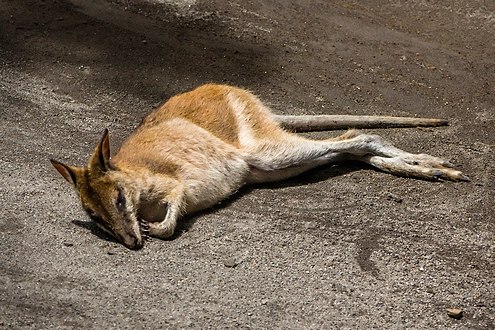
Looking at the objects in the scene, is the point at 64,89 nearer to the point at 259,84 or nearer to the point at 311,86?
the point at 259,84

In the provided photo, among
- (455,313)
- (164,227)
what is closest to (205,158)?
(164,227)

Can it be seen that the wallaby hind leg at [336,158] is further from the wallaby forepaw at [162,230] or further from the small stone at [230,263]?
the small stone at [230,263]

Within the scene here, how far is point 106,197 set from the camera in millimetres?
5680

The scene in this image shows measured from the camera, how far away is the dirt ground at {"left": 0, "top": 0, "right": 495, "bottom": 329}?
502cm

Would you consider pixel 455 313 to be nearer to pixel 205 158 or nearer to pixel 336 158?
pixel 336 158

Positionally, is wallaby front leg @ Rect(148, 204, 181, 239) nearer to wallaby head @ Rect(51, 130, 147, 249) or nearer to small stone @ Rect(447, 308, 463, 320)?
wallaby head @ Rect(51, 130, 147, 249)

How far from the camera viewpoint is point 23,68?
28.2 feet

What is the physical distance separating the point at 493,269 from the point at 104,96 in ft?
14.0

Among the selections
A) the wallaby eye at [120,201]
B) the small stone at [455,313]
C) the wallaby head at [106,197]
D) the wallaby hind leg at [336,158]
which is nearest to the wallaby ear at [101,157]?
the wallaby head at [106,197]

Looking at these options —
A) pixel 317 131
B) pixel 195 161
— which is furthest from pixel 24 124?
pixel 317 131

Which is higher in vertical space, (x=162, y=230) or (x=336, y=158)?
(x=336, y=158)

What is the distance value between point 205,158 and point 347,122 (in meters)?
1.45

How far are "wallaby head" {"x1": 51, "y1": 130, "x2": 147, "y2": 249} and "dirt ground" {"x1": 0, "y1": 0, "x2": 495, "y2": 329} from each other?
13cm

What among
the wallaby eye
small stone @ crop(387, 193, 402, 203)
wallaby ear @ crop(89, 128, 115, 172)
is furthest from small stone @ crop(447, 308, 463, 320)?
wallaby ear @ crop(89, 128, 115, 172)
